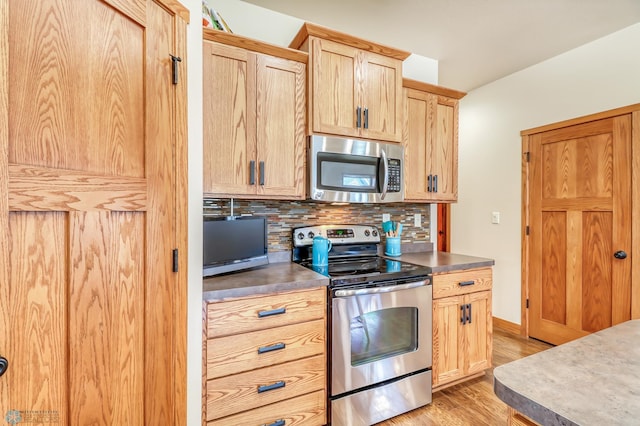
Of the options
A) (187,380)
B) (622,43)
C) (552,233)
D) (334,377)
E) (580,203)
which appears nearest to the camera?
(187,380)

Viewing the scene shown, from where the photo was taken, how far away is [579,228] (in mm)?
2734

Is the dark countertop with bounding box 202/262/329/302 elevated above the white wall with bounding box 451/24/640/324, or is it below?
below

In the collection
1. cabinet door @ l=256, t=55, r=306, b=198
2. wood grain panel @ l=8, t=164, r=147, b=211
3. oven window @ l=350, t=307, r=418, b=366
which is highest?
cabinet door @ l=256, t=55, r=306, b=198

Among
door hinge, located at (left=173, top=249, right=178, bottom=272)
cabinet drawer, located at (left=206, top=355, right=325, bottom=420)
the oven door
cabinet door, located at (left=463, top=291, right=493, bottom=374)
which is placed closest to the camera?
door hinge, located at (left=173, top=249, right=178, bottom=272)

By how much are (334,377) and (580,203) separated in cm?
273

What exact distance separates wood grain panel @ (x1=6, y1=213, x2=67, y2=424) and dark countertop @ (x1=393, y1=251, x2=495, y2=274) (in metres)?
1.88

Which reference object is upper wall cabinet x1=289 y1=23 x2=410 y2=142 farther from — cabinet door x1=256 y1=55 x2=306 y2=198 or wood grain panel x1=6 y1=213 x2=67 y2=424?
wood grain panel x1=6 y1=213 x2=67 y2=424

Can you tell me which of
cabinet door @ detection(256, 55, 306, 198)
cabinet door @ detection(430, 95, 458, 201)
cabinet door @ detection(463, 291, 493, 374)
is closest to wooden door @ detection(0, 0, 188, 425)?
cabinet door @ detection(256, 55, 306, 198)

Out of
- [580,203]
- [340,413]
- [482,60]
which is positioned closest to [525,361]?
[340,413]

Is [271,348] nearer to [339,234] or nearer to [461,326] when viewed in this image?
[339,234]

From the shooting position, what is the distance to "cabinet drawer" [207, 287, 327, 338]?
1.39 metres

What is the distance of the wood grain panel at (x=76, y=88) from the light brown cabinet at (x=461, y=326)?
191cm

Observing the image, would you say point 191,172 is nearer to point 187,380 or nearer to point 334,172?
point 187,380

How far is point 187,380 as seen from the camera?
1.18m
